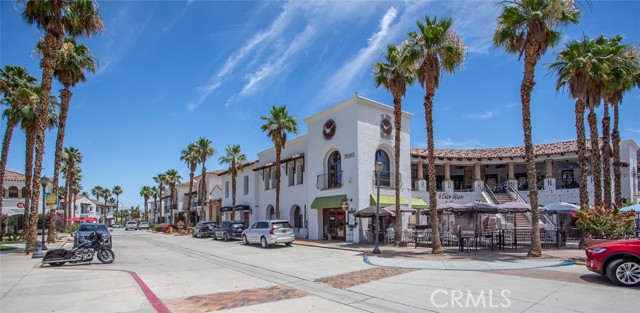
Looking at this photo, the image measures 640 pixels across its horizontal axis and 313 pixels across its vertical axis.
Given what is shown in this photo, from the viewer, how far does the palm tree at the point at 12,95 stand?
24.5m

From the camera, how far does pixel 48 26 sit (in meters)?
19.5

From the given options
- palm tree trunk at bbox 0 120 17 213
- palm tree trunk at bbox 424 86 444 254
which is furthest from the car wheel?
palm tree trunk at bbox 0 120 17 213

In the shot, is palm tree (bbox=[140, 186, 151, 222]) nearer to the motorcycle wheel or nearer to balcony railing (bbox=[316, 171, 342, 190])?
balcony railing (bbox=[316, 171, 342, 190])

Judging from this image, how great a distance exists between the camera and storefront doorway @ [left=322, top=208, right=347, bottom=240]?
27453mm

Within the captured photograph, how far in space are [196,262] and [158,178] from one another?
6017 centimetres

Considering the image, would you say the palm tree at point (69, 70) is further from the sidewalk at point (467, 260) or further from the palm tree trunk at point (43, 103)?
the sidewalk at point (467, 260)

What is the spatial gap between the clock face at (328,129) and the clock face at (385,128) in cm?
328

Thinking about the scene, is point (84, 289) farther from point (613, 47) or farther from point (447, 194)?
point (447, 194)

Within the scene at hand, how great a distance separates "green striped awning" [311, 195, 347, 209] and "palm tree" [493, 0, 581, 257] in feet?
39.1

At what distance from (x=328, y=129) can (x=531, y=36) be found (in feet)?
47.5

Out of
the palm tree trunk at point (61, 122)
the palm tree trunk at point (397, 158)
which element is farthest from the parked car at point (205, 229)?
the palm tree trunk at point (397, 158)

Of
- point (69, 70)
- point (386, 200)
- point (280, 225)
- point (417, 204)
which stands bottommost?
point (280, 225)

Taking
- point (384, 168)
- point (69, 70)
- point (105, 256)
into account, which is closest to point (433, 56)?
point (384, 168)

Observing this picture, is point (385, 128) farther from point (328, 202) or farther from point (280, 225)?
point (280, 225)
